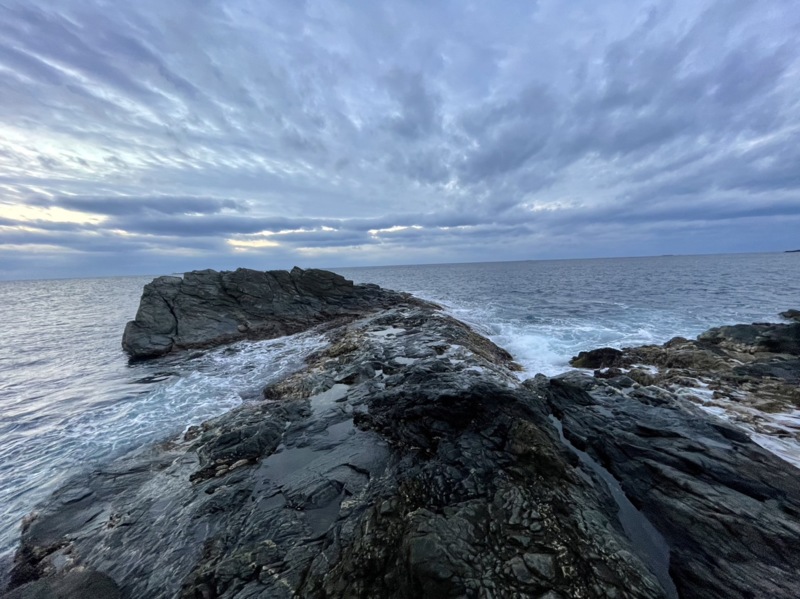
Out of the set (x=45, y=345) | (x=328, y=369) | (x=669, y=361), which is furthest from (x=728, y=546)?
(x=45, y=345)

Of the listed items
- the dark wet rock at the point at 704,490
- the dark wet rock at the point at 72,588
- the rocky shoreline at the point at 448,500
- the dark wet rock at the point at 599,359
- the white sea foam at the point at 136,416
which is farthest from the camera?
the dark wet rock at the point at 599,359

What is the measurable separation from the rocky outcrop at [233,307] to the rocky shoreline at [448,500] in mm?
18222

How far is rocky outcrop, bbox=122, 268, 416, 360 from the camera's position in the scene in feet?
91.2

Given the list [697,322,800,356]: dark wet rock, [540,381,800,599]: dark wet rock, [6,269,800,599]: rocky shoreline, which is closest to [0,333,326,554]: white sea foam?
[6,269,800,599]: rocky shoreline

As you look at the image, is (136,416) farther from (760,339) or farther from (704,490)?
(760,339)

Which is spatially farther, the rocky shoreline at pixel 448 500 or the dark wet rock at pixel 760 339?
the dark wet rock at pixel 760 339

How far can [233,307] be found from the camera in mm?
33125

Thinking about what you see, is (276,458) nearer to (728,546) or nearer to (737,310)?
(728,546)

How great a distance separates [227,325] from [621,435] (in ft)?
103

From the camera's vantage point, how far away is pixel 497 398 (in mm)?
Answer: 10500

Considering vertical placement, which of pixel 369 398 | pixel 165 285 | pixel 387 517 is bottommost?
pixel 369 398

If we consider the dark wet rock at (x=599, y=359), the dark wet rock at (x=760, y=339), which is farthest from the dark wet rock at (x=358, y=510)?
the dark wet rock at (x=760, y=339)

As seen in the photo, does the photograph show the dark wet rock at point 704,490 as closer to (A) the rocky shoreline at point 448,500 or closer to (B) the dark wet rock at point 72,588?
(A) the rocky shoreline at point 448,500

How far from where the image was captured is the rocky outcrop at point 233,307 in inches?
1094
